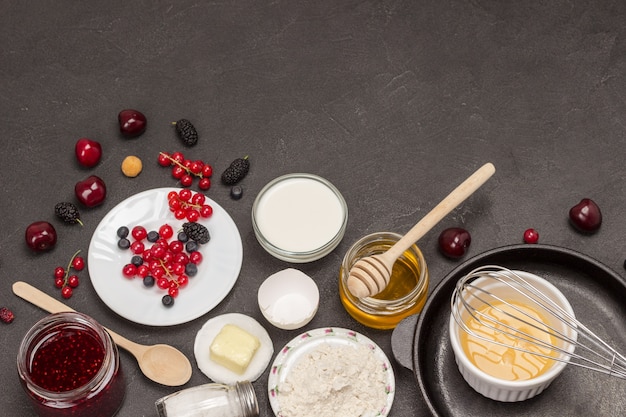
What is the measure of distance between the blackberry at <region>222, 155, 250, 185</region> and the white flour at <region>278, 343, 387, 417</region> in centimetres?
48

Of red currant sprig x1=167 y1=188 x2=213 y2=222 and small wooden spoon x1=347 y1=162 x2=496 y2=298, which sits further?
red currant sprig x1=167 y1=188 x2=213 y2=222

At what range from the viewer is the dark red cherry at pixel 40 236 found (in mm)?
2207

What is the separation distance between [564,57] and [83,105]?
1.23m

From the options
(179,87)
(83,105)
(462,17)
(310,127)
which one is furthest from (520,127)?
(83,105)

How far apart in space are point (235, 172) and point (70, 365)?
1.95ft

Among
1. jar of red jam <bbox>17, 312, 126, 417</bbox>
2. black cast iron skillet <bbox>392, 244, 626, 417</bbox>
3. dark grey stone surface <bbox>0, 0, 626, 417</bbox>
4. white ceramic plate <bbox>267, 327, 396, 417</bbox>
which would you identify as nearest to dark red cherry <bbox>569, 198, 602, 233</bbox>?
dark grey stone surface <bbox>0, 0, 626, 417</bbox>

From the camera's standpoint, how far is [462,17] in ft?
8.20

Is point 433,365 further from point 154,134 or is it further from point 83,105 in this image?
point 83,105

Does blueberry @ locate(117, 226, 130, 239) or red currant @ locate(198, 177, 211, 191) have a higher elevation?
red currant @ locate(198, 177, 211, 191)

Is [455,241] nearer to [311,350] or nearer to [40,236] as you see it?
[311,350]

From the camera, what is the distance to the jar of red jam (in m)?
1.96

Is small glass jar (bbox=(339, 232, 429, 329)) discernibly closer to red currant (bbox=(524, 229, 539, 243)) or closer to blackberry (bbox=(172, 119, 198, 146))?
red currant (bbox=(524, 229, 539, 243))

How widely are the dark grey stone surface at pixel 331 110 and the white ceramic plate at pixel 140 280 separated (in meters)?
0.04

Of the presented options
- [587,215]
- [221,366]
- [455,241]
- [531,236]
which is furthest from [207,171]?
[587,215]
